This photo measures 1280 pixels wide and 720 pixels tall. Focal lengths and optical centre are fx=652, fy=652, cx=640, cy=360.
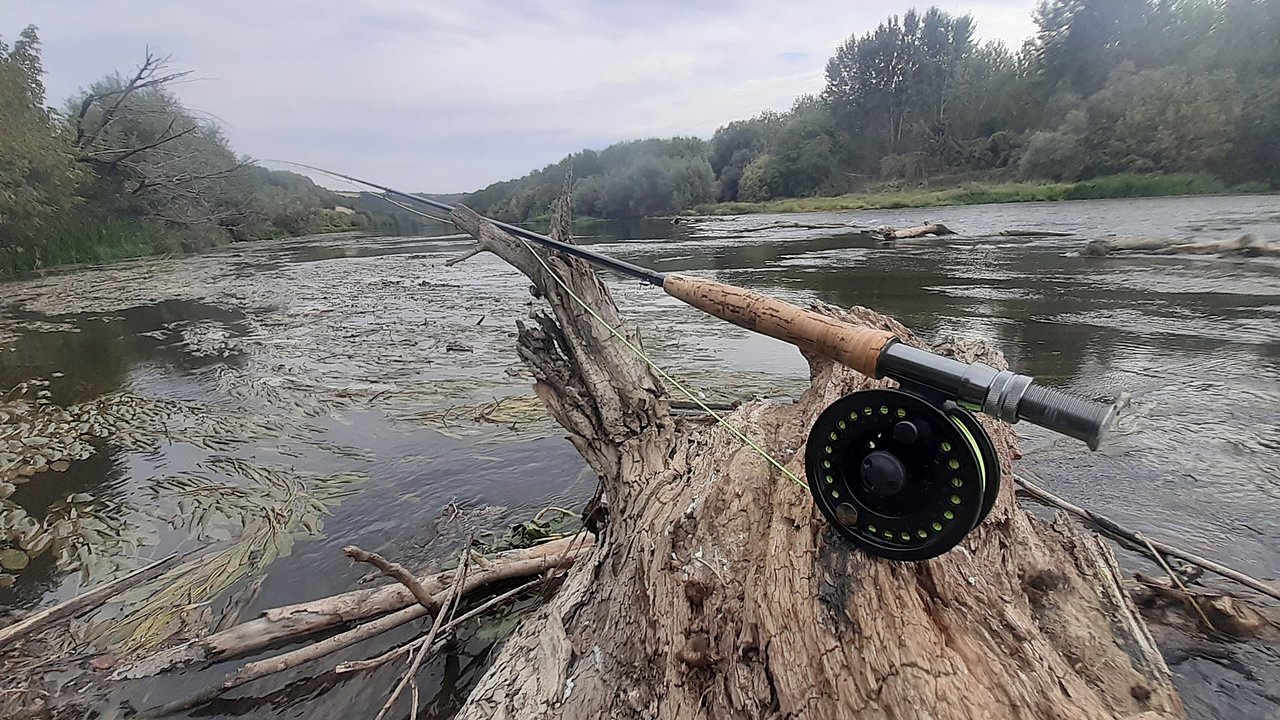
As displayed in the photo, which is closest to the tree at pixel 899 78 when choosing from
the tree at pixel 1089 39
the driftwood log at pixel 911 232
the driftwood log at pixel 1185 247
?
the tree at pixel 1089 39

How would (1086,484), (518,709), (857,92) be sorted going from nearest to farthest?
(518,709)
(1086,484)
(857,92)

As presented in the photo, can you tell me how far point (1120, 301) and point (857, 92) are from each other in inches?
2980

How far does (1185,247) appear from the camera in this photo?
47.2ft

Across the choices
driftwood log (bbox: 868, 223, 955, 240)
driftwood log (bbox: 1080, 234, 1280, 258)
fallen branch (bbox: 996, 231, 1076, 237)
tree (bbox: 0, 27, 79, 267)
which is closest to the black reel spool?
driftwood log (bbox: 1080, 234, 1280, 258)

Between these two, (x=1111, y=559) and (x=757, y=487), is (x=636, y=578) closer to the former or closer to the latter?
(x=757, y=487)

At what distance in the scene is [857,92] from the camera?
252ft

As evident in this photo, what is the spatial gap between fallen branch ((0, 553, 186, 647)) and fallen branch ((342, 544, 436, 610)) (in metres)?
1.55

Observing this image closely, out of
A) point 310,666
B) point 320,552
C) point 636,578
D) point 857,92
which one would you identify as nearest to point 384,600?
point 310,666

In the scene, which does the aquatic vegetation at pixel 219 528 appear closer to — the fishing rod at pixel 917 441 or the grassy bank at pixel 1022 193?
the fishing rod at pixel 917 441

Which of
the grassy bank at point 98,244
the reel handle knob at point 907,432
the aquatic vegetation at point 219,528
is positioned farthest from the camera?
the grassy bank at point 98,244

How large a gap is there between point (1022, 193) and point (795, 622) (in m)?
47.8

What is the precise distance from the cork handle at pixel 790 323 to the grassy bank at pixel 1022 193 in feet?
137

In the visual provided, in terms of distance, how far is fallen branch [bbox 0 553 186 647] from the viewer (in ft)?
9.63

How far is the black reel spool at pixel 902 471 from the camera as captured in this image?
1.60 meters
